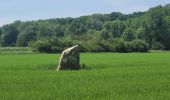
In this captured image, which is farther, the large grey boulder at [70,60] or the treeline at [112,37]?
the treeline at [112,37]

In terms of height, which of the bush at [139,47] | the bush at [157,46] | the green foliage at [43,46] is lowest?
the bush at [157,46]

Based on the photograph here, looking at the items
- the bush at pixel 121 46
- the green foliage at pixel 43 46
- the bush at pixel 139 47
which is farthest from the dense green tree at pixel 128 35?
the green foliage at pixel 43 46

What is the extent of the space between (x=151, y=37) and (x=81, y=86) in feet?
357

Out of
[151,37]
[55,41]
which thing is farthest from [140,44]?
[151,37]

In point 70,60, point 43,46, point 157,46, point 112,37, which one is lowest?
point 157,46

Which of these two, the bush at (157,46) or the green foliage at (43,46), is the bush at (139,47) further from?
the bush at (157,46)

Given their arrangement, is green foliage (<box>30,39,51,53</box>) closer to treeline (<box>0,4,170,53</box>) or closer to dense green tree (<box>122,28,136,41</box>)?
treeline (<box>0,4,170,53</box>)

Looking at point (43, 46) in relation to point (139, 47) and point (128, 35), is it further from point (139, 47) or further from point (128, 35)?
point (128, 35)

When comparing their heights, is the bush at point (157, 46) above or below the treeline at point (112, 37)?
below

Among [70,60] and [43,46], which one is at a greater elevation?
[70,60]

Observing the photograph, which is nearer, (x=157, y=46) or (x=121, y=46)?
(x=121, y=46)

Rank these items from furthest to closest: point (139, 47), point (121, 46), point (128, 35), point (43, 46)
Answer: point (128, 35) < point (139, 47) < point (121, 46) < point (43, 46)

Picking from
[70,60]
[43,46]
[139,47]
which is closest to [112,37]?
[139,47]

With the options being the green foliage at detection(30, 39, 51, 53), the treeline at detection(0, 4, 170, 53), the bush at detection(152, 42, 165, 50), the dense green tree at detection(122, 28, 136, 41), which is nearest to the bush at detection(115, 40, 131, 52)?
the treeline at detection(0, 4, 170, 53)
